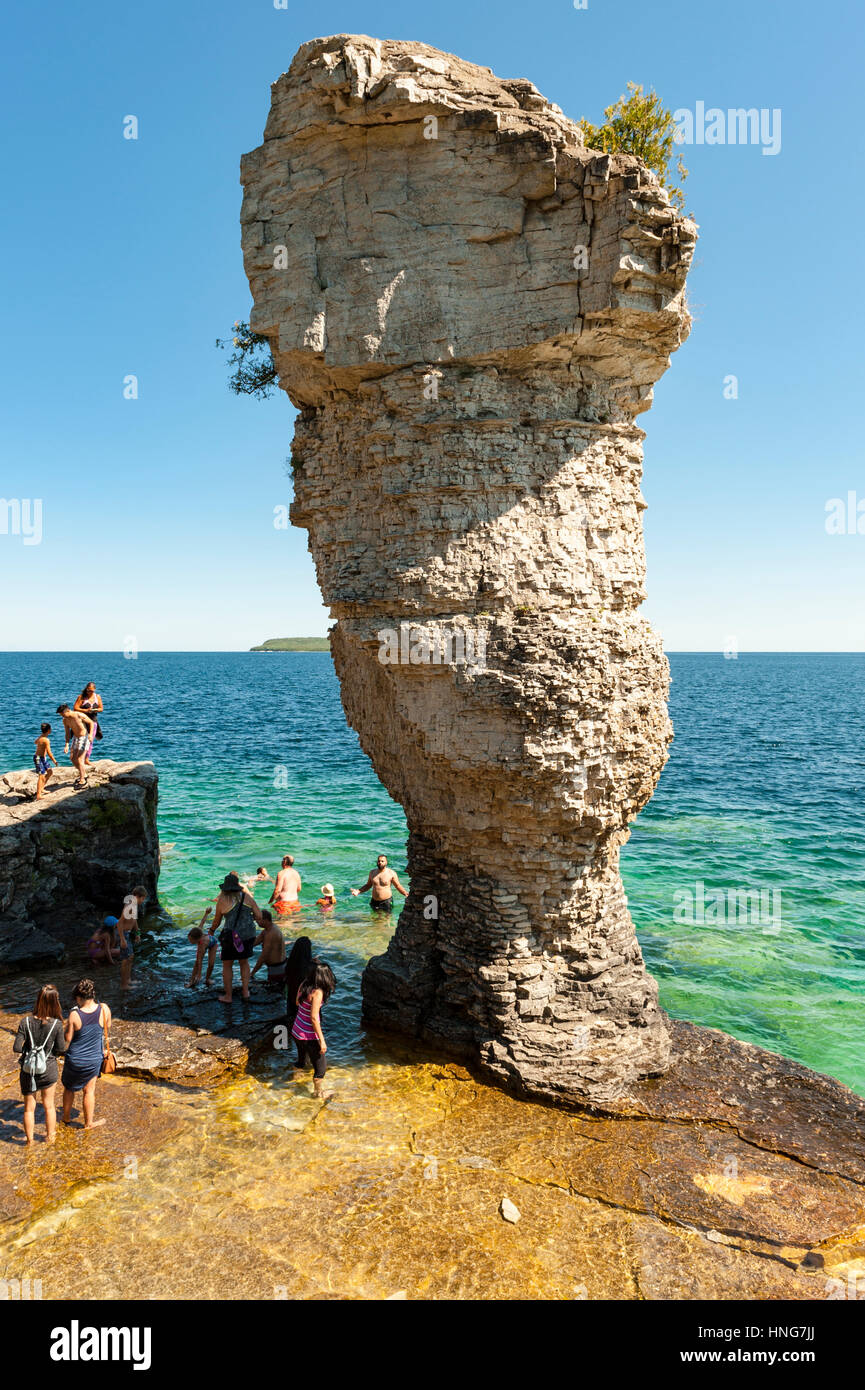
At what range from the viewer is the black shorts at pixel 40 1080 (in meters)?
8.62

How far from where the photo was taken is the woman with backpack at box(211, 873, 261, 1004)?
41.1 feet

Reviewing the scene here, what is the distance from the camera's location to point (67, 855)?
16.2m

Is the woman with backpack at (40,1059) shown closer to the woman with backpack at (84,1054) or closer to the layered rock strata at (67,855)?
the woman with backpack at (84,1054)

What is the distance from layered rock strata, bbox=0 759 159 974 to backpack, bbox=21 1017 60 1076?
597 cm

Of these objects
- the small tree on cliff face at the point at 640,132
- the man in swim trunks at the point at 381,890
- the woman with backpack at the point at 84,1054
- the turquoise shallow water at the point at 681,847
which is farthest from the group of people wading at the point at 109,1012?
the small tree on cliff face at the point at 640,132

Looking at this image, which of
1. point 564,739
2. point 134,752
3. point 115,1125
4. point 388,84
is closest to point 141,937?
point 115,1125

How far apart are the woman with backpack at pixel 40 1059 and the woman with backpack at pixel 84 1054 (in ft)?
0.64

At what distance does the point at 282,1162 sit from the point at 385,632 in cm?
659

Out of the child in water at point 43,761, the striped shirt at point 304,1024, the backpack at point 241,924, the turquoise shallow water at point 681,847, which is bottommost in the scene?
the turquoise shallow water at point 681,847

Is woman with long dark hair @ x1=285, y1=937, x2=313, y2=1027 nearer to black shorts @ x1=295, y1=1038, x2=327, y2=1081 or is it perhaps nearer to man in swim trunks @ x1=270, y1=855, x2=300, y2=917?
black shorts @ x1=295, y1=1038, x2=327, y2=1081

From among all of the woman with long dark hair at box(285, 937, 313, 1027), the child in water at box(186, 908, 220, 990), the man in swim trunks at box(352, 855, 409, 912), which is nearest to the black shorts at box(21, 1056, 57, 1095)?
the woman with long dark hair at box(285, 937, 313, 1027)

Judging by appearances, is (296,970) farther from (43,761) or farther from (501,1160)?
(43,761)

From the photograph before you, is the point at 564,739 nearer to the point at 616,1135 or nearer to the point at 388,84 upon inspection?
the point at 616,1135

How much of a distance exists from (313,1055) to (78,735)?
985 cm
